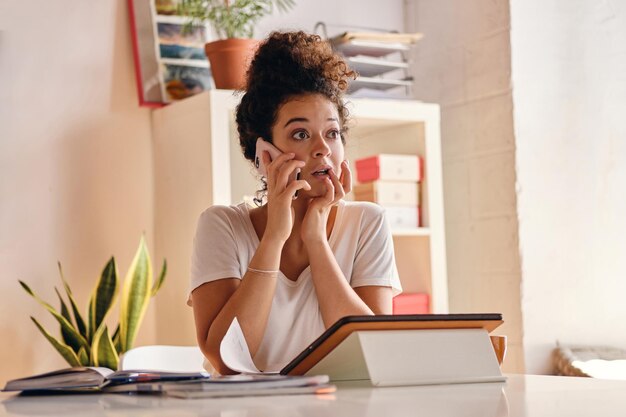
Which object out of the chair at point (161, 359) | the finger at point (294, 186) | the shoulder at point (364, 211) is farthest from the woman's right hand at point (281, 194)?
the chair at point (161, 359)

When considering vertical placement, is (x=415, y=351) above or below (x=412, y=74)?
below

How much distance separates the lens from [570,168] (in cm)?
320

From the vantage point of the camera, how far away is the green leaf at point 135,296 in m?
2.71

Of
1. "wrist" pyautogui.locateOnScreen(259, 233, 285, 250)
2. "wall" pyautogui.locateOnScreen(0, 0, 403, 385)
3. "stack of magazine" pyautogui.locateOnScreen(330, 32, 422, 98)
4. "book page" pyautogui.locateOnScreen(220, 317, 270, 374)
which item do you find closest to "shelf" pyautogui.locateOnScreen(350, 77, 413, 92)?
"stack of magazine" pyautogui.locateOnScreen(330, 32, 422, 98)

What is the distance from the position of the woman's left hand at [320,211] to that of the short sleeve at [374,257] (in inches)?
4.7

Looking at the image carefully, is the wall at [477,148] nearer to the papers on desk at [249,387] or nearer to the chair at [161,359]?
the chair at [161,359]

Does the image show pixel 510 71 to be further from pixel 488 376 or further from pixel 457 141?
pixel 488 376

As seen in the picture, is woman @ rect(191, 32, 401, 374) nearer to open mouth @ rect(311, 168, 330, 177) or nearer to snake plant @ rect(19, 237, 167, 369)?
open mouth @ rect(311, 168, 330, 177)

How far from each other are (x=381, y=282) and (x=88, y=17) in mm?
1487

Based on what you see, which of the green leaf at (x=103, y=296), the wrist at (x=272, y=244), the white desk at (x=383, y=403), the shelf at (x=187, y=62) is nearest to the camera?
the white desk at (x=383, y=403)

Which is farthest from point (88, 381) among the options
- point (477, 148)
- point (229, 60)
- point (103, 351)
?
point (477, 148)

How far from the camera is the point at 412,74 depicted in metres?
3.54

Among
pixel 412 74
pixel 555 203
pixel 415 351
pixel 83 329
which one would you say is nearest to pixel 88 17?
pixel 83 329

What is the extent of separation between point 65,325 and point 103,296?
0.14 m
